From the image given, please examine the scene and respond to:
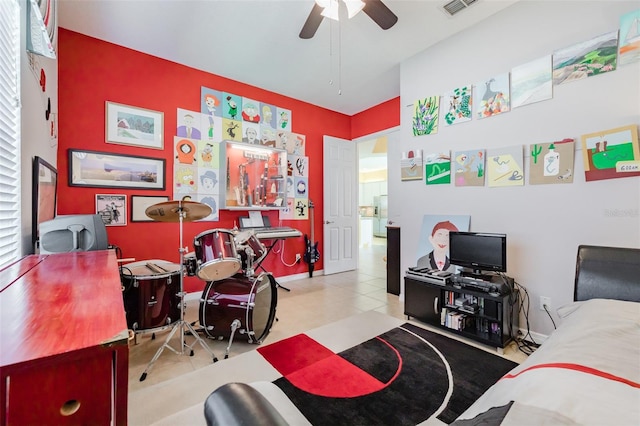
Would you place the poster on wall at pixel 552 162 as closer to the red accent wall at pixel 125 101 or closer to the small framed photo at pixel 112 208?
the red accent wall at pixel 125 101

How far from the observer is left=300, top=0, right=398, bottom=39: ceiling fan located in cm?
209

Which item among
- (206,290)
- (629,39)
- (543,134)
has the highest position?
(629,39)

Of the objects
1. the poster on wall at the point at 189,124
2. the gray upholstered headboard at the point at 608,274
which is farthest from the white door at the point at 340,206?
the gray upholstered headboard at the point at 608,274

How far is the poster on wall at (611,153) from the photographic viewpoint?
76.5 inches

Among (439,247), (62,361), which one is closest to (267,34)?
(439,247)

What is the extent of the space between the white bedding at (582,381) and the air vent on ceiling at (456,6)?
2739 millimetres

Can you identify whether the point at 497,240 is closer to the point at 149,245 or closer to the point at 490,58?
the point at 490,58

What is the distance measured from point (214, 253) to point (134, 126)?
223cm

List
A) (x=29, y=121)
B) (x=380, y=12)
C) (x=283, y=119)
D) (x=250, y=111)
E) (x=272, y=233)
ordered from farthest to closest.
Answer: (x=283, y=119) → (x=250, y=111) → (x=272, y=233) → (x=380, y=12) → (x=29, y=121)

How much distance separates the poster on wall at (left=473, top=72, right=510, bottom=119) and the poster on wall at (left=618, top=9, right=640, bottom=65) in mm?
737

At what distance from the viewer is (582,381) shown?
721 mm

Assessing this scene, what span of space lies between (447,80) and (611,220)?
2.03m

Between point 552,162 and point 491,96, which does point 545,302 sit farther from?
point 491,96

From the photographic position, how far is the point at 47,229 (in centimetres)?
170
